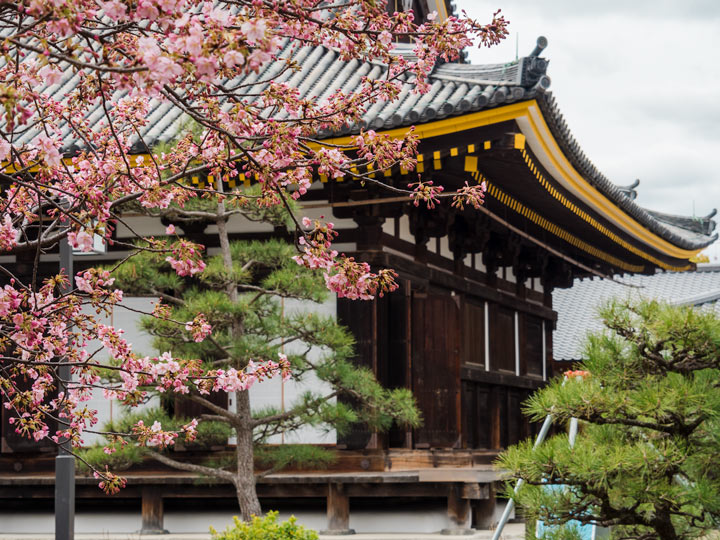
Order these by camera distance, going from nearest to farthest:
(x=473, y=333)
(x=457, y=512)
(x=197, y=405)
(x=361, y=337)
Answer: (x=457, y=512) → (x=361, y=337) → (x=197, y=405) → (x=473, y=333)

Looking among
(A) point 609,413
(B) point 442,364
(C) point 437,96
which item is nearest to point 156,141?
(C) point 437,96

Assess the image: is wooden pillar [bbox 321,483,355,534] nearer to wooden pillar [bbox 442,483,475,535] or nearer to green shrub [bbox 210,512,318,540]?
wooden pillar [bbox 442,483,475,535]

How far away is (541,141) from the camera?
11.1 m

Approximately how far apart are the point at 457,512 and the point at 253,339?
316cm

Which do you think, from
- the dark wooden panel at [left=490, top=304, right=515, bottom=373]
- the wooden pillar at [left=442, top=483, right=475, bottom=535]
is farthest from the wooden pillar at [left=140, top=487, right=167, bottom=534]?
the dark wooden panel at [left=490, top=304, right=515, bottom=373]

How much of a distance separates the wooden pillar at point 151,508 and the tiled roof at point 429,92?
12.2 feet

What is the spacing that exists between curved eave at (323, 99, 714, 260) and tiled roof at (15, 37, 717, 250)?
8 centimetres

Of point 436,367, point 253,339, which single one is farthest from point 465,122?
point 436,367

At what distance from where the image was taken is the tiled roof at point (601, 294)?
22.4 m

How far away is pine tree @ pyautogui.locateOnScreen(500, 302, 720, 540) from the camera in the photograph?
18.1 ft

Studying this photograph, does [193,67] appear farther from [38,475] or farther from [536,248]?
[536,248]

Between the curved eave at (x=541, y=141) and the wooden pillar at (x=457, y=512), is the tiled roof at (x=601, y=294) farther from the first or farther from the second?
the wooden pillar at (x=457, y=512)

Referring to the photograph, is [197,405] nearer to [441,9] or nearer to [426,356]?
[426,356]

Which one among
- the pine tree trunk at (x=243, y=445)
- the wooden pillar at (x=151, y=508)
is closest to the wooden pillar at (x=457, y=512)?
the pine tree trunk at (x=243, y=445)
